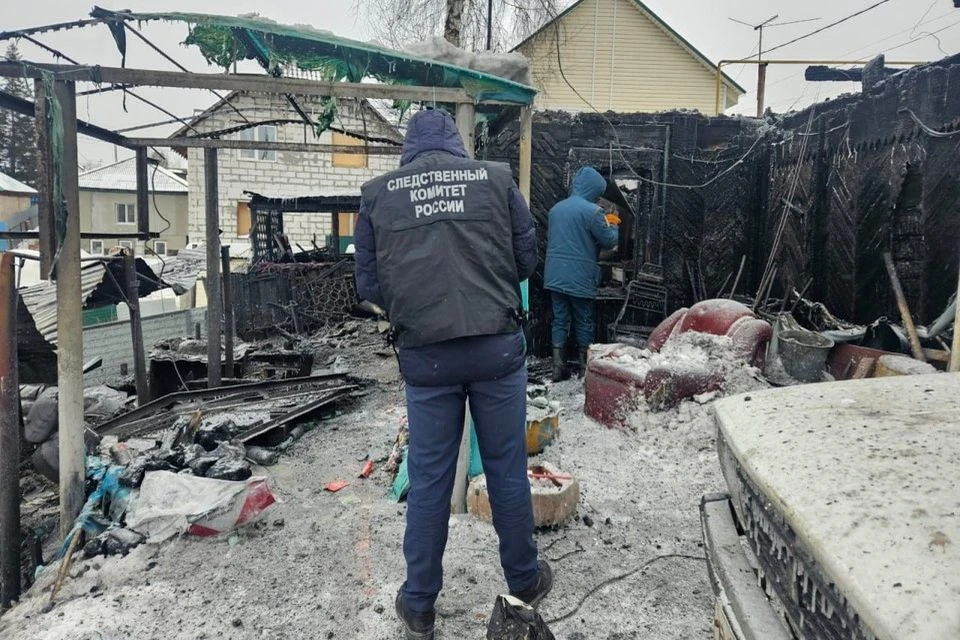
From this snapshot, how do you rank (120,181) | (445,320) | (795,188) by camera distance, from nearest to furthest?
1. (445,320)
2. (795,188)
3. (120,181)

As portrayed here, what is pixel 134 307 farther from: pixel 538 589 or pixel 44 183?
pixel 538 589

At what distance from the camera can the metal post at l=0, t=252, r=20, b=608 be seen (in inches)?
137

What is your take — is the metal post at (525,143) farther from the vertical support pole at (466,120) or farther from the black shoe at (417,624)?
the black shoe at (417,624)

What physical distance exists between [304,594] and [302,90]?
9.02ft

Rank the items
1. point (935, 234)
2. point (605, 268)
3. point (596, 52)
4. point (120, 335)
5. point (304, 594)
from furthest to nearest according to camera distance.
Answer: point (596, 52) < point (605, 268) < point (120, 335) < point (935, 234) < point (304, 594)

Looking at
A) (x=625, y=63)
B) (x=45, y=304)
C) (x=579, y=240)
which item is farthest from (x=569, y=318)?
(x=625, y=63)

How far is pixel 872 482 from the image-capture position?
1445mm

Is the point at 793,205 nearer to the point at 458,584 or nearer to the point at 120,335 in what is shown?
the point at 458,584

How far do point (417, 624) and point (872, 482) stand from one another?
6.02ft

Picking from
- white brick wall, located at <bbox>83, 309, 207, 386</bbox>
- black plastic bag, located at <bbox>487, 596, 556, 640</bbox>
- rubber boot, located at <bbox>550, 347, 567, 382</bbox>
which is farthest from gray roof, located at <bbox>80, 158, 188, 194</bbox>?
black plastic bag, located at <bbox>487, 596, 556, 640</bbox>

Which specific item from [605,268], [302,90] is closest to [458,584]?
[302,90]

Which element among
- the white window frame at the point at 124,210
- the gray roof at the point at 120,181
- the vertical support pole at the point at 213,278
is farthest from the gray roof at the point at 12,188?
the white window frame at the point at 124,210

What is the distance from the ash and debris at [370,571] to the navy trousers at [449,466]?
1.13ft

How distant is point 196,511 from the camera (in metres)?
3.43
